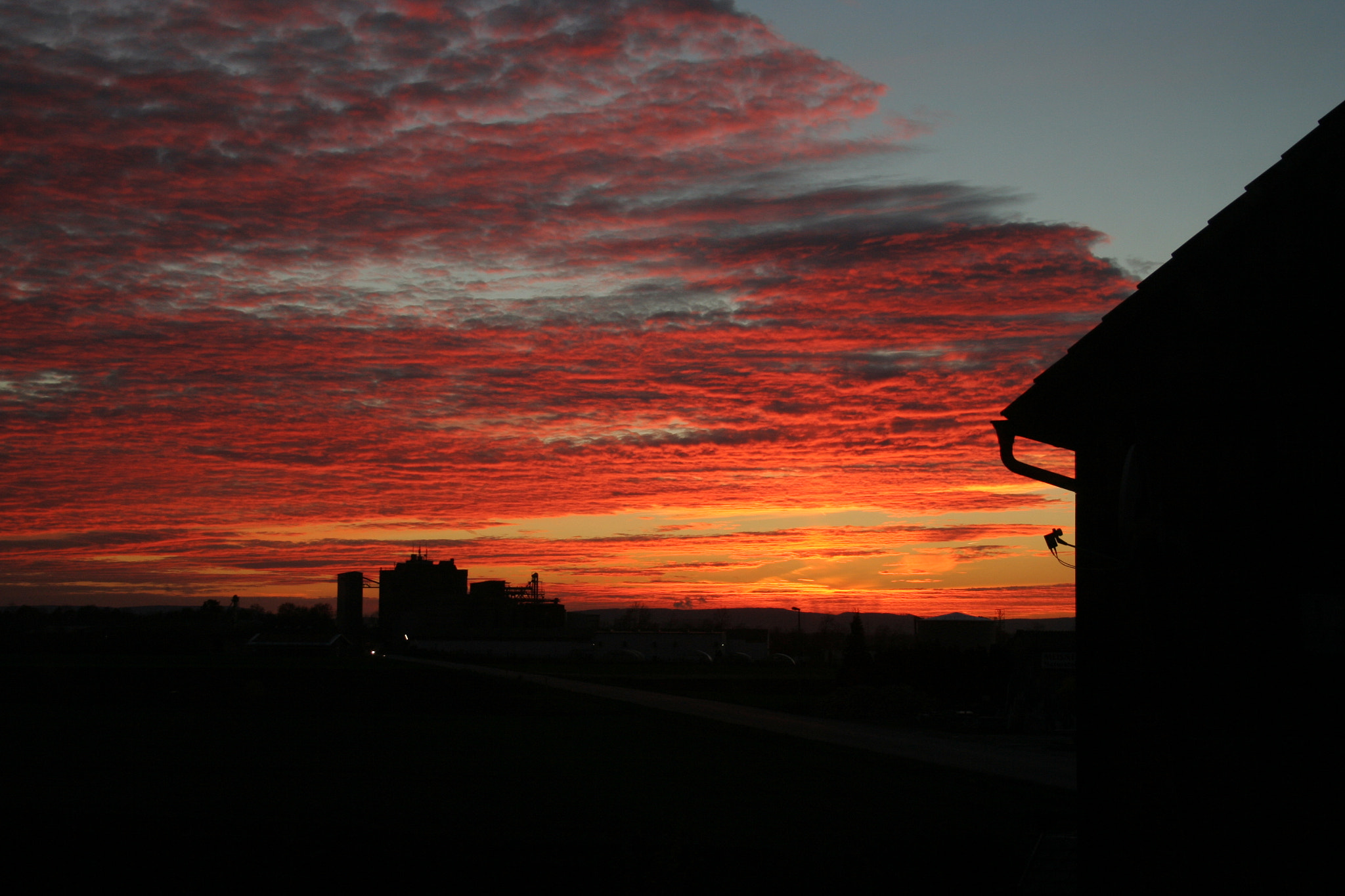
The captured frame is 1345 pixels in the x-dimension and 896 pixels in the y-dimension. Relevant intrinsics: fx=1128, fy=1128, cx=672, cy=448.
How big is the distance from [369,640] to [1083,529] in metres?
149

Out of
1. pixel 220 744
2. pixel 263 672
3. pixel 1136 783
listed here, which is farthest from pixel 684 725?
pixel 263 672

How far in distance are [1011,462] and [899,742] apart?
18740mm

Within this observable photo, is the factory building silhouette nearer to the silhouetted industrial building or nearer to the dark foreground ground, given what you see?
the silhouetted industrial building

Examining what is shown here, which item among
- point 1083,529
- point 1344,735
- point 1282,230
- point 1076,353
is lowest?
point 1344,735

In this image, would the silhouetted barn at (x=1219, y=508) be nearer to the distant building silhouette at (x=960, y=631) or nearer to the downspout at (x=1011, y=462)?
the downspout at (x=1011, y=462)

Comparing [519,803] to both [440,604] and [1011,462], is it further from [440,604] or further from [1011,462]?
[440,604]

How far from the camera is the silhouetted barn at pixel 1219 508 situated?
776 centimetres

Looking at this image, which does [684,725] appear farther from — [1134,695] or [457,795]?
[1134,695]

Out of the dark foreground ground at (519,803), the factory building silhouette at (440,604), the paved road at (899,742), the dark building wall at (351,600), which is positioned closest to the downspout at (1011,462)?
the dark foreground ground at (519,803)

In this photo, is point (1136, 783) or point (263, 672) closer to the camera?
point (1136, 783)

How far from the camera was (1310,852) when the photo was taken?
7594 millimetres

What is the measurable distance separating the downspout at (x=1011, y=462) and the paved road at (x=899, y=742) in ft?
21.1

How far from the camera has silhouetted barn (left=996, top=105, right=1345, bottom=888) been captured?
776cm

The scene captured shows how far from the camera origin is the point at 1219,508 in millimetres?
8102
